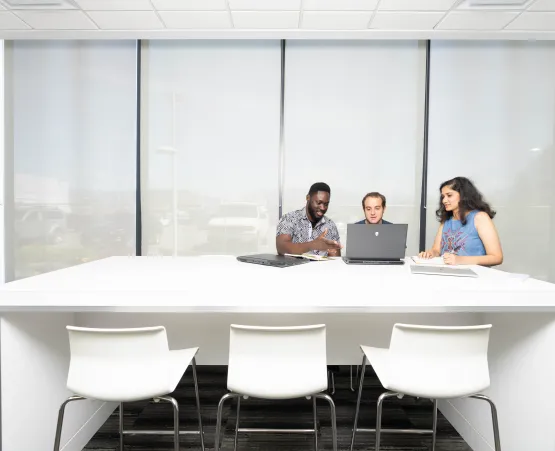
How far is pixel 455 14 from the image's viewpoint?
11.4ft

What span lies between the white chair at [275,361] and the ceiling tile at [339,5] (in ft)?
9.97

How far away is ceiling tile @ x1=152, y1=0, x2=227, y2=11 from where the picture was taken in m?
3.29

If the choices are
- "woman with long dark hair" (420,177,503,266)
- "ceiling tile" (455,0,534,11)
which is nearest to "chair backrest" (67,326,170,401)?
"woman with long dark hair" (420,177,503,266)

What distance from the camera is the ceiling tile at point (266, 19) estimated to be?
3488mm

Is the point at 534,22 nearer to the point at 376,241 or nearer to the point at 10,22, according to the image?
the point at 376,241

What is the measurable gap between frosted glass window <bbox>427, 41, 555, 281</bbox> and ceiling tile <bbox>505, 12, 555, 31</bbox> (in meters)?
0.57

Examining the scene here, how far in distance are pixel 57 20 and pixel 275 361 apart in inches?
155

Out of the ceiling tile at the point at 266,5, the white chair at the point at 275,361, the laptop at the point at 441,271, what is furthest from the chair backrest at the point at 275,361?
the ceiling tile at the point at 266,5

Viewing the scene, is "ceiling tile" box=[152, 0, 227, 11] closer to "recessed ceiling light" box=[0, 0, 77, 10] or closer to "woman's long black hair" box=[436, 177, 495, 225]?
"recessed ceiling light" box=[0, 0, 77, 10]

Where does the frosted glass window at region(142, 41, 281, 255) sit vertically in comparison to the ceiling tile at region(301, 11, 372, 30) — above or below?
below

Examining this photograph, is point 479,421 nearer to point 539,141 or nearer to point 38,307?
point 38,307

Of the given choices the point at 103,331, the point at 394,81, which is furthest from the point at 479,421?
the point at 394,81

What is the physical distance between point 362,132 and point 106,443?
12.3ft

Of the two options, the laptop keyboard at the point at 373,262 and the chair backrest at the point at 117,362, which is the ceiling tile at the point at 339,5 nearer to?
the laptop keyboard at the point at 373,262
